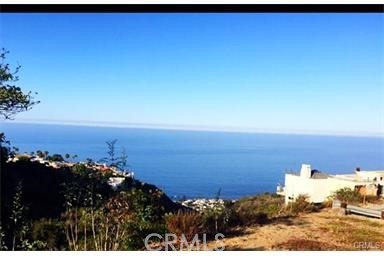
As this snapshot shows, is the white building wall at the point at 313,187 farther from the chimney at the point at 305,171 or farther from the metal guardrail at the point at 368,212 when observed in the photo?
the metal guardrail at the point at 368,212

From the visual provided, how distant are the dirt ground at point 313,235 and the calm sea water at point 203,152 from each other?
1.34 ft

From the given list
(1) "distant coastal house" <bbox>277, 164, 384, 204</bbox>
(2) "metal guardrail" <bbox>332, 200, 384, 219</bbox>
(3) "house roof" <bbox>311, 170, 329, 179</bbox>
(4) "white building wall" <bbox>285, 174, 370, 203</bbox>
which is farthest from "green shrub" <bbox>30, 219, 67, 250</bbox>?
(2) "metal guardrail" <bbox>332, 200, 384, 219</bbox>

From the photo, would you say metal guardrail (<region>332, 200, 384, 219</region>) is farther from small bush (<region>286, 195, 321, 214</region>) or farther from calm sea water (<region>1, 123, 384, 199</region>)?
calm sea water (<region>1, 123, 384, 199</region>)

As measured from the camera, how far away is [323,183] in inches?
240

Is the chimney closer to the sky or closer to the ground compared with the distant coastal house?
closer to the sky

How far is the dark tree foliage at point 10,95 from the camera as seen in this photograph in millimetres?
4312

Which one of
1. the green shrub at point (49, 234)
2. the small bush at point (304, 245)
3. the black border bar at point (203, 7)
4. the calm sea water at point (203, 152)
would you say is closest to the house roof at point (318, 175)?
the calm sea water at point (203, 152)

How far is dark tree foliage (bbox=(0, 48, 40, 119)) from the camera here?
4312 mm

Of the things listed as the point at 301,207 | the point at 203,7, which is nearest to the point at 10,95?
the point at 203,7

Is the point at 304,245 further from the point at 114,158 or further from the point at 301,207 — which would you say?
the point at 114,158

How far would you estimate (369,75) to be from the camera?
467 cm

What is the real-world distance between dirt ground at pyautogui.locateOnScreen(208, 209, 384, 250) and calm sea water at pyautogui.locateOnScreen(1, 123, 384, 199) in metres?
0.41

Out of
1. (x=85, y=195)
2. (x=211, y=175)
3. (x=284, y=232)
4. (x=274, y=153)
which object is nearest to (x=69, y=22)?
(x=85, y=195)
